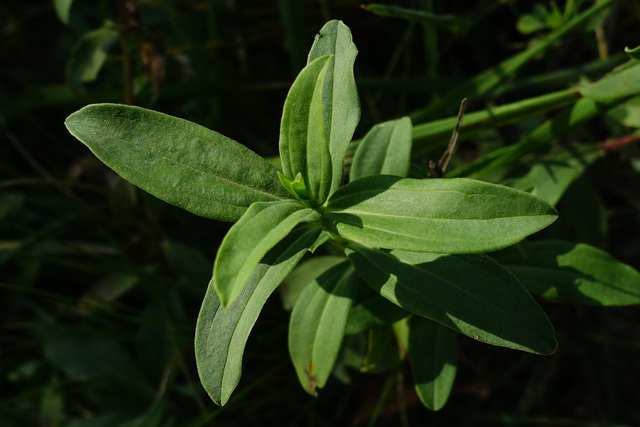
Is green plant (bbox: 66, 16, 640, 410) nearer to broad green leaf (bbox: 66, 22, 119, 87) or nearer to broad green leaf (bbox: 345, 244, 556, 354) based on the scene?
broad green leaf (bbox: 345, 244, 556, 354)

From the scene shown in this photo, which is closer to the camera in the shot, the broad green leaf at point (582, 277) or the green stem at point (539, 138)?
the broad green leaf at point (582, 277)

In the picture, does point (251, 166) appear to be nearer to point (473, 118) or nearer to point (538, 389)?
point (473, 118)

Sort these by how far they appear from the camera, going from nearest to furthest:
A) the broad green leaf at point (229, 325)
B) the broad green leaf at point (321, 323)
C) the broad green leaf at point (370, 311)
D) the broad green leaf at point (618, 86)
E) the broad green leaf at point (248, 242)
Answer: the broad green leaf at point (248, 242) < the broad green leaf at point (229, 325) < the broad green leaf at point (321, 323) < the broad green leaf at point (370, 311) < the broad green leaf at point (618, 86)

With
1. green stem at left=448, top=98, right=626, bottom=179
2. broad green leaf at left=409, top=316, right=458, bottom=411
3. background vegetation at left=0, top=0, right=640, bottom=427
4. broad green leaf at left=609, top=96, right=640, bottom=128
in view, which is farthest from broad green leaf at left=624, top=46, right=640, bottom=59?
broad green leaf at left=409, top=316, right=458, bottom=411

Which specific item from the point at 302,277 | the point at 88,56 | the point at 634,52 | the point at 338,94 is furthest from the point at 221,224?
the point at 634,52

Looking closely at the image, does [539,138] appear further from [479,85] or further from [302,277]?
[302,277]

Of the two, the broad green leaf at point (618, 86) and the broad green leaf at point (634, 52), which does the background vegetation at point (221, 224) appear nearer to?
the broad green leaf at point (618, 86)

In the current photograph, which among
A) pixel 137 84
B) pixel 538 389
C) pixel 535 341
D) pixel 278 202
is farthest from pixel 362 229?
pixel 538 389

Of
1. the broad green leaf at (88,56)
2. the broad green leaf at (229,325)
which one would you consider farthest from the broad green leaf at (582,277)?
the broad green leaf at (88,56)
